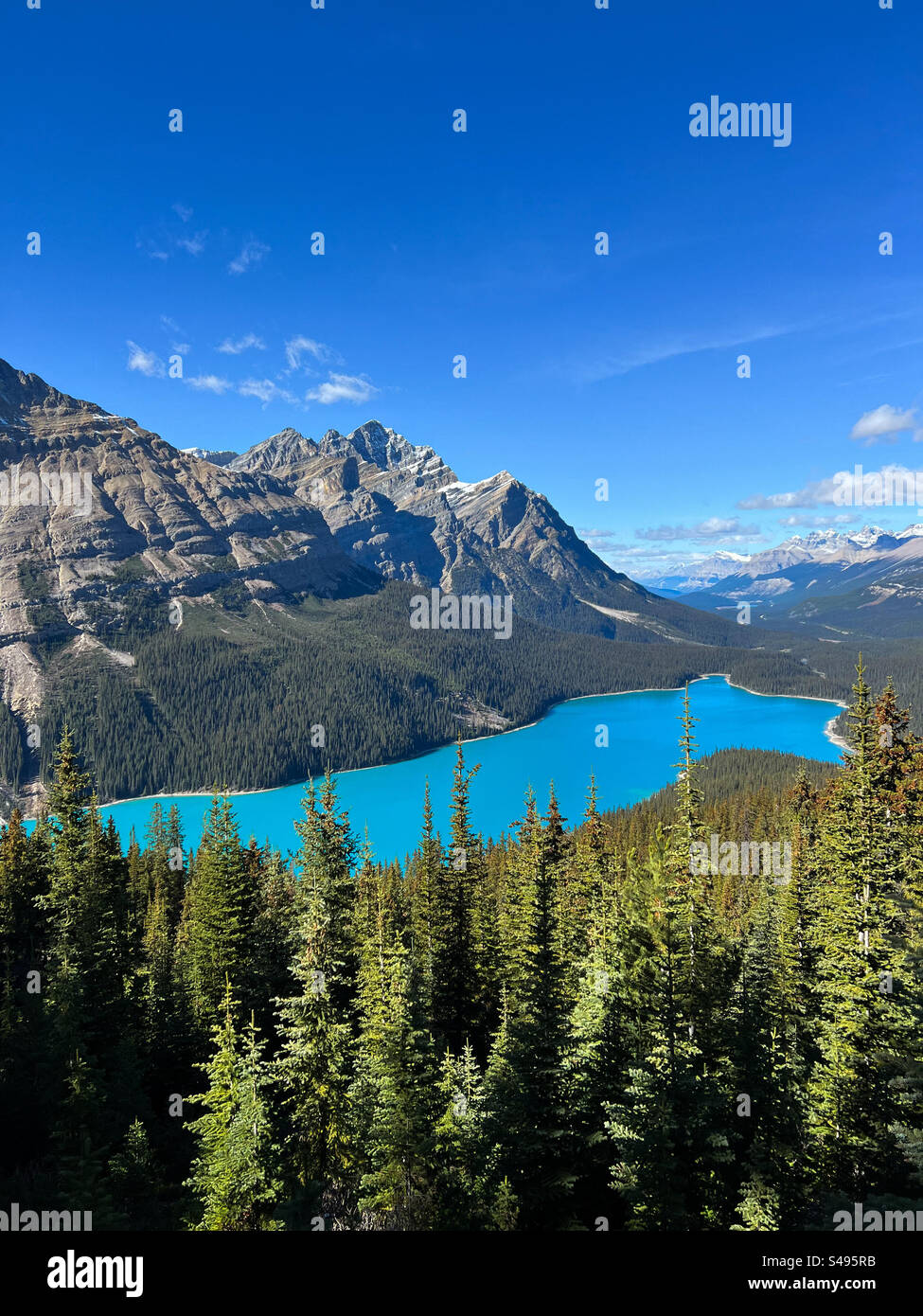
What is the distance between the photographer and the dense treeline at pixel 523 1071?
15.8 metres

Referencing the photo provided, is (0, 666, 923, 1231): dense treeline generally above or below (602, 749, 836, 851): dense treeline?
above

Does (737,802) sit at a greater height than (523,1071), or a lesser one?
lesser

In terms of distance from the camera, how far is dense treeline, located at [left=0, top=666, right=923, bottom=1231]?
15820mm

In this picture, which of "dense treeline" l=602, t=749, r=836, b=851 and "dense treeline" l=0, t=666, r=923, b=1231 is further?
"dense treeline" l=602, t=749, r=836, b=851

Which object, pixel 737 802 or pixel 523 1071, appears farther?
pixel 737 802

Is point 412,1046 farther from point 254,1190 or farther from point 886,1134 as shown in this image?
point 886,1134

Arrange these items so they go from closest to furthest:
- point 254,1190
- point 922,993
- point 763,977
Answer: point 254,1190
point 922,993
point 763,977

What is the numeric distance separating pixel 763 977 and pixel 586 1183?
36.6 feet

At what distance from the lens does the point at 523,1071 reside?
1728cm

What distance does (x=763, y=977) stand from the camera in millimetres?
24594

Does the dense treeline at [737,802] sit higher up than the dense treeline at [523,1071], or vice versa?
the dense treeline at [523,1071]

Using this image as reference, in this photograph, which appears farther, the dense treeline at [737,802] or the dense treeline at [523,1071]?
the dense treeline at [737,802]
